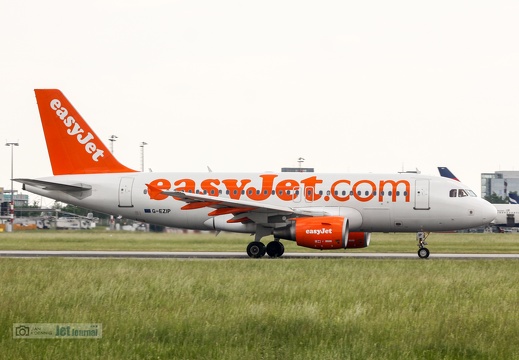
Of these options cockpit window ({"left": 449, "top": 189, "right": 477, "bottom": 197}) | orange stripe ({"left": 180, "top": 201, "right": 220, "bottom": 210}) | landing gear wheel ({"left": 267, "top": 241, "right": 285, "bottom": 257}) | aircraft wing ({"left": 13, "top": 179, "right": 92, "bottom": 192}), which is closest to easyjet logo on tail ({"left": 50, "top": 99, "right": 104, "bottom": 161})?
aircraft wing ({"left": 13, "top": 179, "right": 92, "bottom": 192})

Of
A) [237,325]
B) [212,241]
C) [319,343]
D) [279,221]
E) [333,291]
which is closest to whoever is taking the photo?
[319,343]

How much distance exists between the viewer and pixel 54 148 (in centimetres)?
3644

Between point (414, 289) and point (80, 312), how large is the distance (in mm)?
8340

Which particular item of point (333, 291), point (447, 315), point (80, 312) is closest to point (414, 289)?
point (333, 291)

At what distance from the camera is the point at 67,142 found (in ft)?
119

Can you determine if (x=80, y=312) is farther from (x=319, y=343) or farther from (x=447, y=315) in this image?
(x=447, y=315)

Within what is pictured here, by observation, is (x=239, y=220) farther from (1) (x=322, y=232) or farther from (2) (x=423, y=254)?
(2) (x=423, y=254)

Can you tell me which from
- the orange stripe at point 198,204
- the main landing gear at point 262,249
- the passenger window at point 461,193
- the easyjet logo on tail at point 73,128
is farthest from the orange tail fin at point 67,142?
the passenger window at point 461,193

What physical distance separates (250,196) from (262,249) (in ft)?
9.45

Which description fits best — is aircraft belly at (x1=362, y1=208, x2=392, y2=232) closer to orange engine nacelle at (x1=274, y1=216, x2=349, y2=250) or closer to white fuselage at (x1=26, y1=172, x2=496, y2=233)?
white fuselage at (x1=26, y1=172, x2=496, y2=233)

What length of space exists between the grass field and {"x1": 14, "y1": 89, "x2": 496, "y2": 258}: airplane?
7.53m

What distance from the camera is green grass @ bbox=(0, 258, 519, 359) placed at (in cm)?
1189

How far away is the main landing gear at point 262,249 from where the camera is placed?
32250 millimetres

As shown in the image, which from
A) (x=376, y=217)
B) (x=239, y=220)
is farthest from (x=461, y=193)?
(x=239, y=220)
